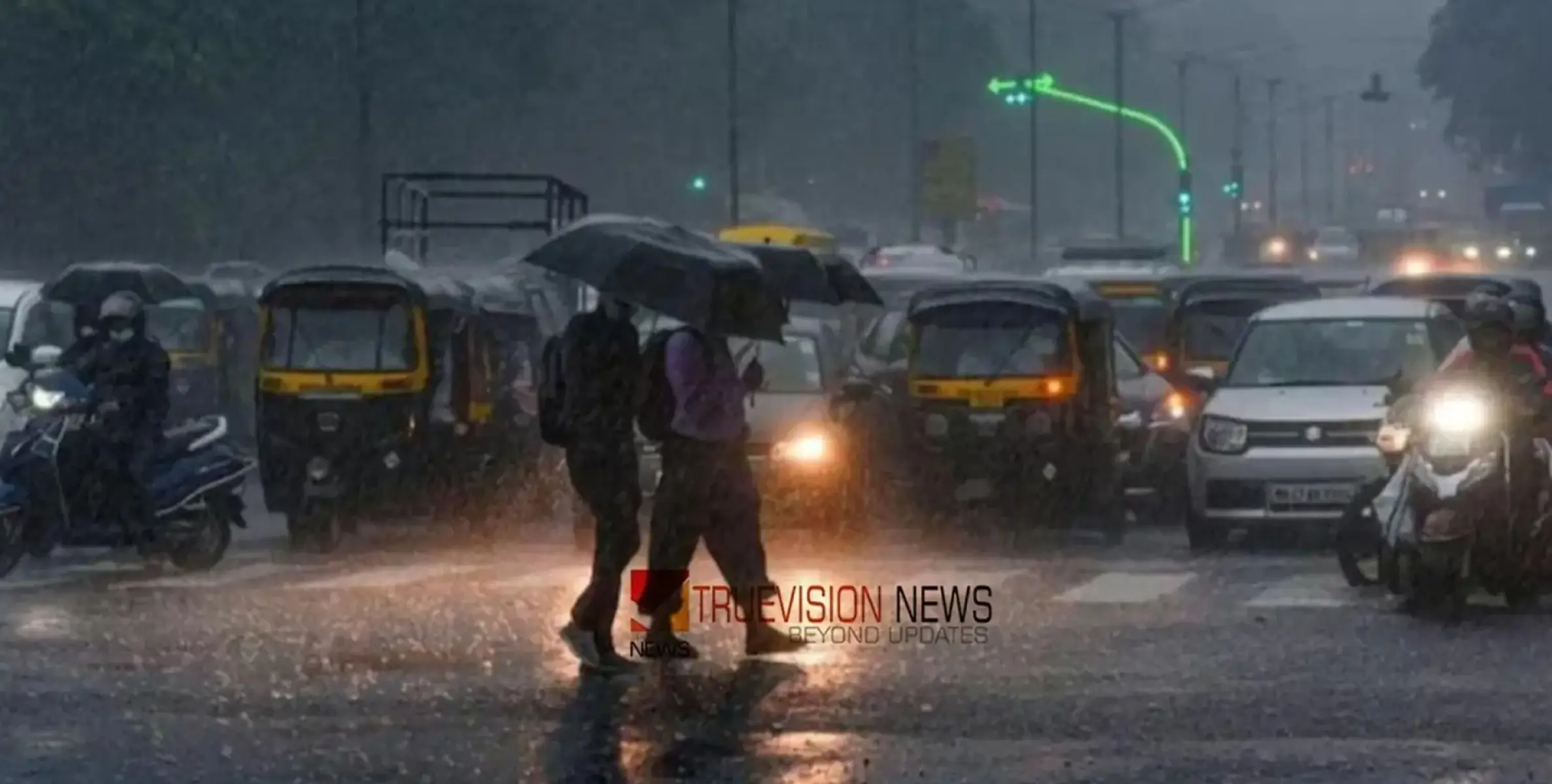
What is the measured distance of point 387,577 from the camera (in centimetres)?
1928

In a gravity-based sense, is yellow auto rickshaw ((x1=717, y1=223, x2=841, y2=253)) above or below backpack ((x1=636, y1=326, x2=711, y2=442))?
above

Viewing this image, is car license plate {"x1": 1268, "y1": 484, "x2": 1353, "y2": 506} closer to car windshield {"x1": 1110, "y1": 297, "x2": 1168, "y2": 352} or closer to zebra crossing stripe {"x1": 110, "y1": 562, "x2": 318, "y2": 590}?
zebra crossing stripe {"x1": 110, "y1": 562, "x2": 318, "y2": 590}

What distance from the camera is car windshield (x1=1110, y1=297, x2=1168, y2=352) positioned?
31.9 meters

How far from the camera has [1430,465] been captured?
52.4ft

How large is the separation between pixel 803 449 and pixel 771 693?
9677 mm

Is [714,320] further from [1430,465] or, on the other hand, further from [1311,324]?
[1311,324]

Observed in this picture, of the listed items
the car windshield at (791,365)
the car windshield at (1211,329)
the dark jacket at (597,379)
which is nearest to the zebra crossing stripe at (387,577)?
the car windshield at (791,365)

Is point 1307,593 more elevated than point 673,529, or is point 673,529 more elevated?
point 673,529

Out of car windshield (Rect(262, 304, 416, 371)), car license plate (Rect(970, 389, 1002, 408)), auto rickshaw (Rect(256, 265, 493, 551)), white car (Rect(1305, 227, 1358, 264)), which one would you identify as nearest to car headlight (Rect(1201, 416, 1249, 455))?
car license plate (Rect(970, 389, 1002, 408))

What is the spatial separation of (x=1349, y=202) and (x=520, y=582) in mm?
171062

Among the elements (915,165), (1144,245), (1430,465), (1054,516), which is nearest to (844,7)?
(915,165)

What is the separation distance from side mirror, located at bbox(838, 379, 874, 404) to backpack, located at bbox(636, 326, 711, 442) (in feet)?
31.6

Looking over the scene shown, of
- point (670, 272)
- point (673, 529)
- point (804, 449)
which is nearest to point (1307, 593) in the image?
point (673, 529)

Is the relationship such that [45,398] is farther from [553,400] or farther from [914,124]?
[914,124]
